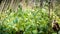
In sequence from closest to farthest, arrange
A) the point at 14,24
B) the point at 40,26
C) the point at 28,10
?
the point at 40,26
the point at 14,24
the point at 28,10

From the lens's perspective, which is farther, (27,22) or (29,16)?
(29,16)

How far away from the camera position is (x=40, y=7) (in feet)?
9.89

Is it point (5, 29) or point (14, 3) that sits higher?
point (14, 3)

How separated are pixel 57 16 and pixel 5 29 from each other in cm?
77

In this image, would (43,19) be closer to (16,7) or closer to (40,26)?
(40,26)

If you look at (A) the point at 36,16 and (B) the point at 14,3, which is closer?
(A) the point at 36,16

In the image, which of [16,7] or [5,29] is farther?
[16,7]

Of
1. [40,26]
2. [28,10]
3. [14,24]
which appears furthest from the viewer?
Answer: [28,10]

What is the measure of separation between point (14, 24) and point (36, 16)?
328mm

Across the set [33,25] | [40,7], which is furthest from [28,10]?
[33,25]

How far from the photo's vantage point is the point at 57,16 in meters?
2.85

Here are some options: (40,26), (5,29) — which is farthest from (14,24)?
(40,26)

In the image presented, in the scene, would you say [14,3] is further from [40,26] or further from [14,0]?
[40,26]

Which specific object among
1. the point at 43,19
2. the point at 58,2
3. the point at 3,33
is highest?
the point at 58,2
